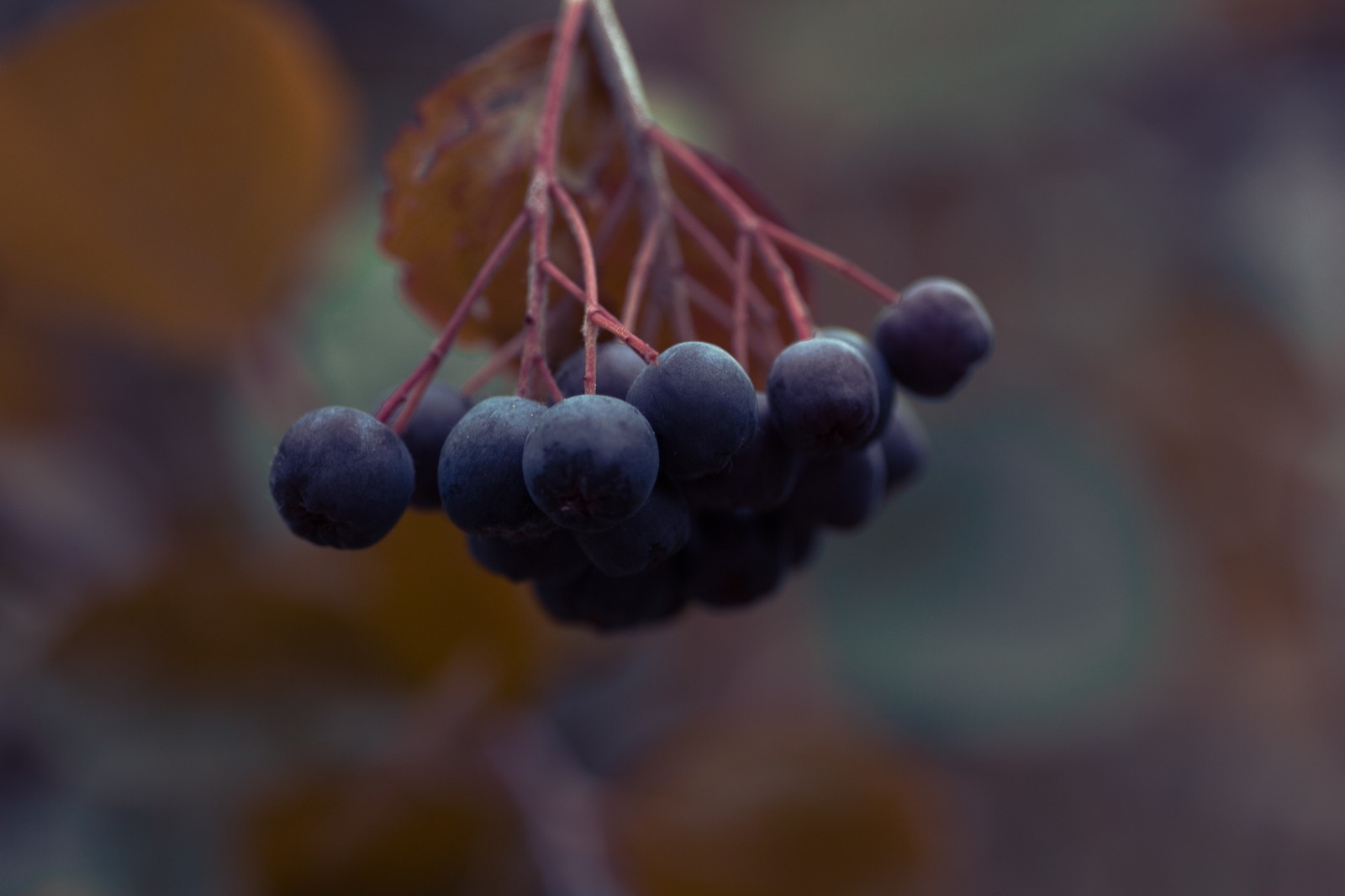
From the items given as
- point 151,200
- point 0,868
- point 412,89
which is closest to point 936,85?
point 412,89

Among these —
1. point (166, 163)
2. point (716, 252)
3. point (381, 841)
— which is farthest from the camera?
point (166, 163)

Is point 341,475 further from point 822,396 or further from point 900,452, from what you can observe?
point 900,452

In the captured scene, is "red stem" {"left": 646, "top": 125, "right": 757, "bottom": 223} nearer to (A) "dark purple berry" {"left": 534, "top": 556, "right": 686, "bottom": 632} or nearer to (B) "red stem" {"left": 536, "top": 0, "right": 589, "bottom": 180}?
(B) "red stem" {"left": 536, "top": 0, "right": 589, "bottom": 180}

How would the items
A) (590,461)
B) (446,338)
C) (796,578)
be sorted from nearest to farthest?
(590,461)
(446,338)
(796,578)

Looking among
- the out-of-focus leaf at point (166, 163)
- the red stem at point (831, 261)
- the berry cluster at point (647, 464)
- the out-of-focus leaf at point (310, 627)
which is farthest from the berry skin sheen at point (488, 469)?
the out-of-focus leaf at point (166, 163)

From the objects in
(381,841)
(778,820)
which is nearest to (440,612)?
(381,841)

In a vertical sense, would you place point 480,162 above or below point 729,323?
above

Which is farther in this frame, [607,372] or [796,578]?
[796,578]

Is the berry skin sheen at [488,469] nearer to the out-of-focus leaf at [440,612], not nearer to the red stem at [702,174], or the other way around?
the red stem at [702,174]
